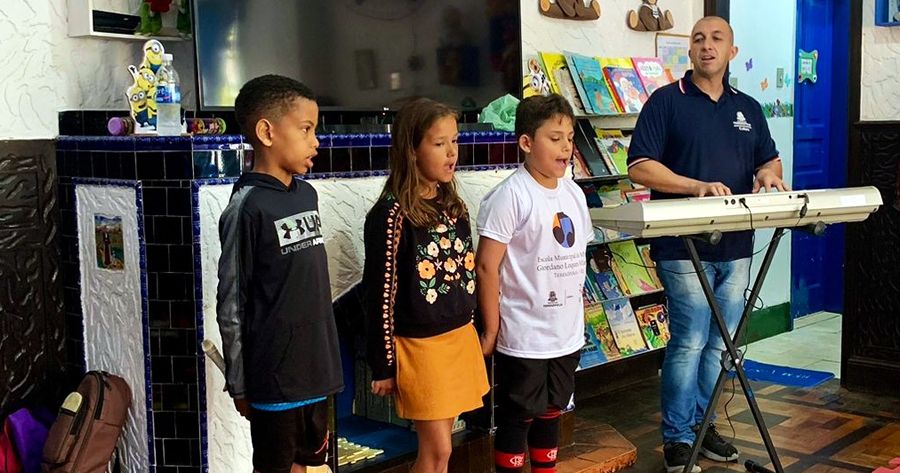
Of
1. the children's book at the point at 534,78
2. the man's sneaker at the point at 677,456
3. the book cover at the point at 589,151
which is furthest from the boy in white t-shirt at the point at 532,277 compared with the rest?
the book cover at the point at 589,151

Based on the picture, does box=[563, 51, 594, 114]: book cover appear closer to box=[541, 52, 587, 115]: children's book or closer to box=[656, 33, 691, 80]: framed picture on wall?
box=[541, 52, 587, 115]: children's book

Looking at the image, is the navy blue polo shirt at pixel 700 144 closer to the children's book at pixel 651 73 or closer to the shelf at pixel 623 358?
the shelf at pixel 623 358

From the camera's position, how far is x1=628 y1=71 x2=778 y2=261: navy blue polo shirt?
3164 mm

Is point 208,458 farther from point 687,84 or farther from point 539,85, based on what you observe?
point 539,85

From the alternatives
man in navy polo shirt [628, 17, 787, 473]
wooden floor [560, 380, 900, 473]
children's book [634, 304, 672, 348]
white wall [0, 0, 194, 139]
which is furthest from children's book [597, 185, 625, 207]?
white wall [0, 0, 194, 139]

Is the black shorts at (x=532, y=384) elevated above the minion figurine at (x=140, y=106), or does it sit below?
below

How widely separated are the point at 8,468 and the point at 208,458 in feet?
1.74

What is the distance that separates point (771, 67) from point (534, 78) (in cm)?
214

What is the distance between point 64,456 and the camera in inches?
94.6

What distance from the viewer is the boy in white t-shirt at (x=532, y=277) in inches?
99.9

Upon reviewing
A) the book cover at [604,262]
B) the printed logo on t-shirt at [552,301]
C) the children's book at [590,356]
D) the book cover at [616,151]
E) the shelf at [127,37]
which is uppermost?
the shelf at [127,37]

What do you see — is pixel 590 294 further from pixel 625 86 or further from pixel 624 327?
pixel 625 86

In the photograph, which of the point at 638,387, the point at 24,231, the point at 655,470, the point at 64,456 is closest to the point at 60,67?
the point at 24,231

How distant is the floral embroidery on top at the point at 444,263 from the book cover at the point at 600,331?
1.77 meters
